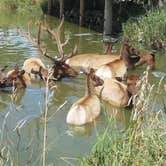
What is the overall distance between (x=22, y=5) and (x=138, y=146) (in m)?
24.1

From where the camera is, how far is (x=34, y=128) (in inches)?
315

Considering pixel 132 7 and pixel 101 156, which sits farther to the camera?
pixel 132 7

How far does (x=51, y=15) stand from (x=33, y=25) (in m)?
3.91

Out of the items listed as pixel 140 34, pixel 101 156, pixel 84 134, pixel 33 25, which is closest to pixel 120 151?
pixel 101 156

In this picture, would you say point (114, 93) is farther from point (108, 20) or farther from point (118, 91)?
point (108, 20)

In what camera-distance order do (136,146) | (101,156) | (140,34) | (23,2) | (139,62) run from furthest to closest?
(23,2) < (140,34) < (139,62) < (101,156) < (136,146)

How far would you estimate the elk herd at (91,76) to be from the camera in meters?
8.34

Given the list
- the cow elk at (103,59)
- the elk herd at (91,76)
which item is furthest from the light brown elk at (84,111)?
the cow elk at (103,59)

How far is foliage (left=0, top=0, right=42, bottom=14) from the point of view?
88.4 feet

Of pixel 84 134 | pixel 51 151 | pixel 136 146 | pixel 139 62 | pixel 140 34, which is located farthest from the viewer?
pixel 140 34

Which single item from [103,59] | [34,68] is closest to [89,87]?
[34,68]

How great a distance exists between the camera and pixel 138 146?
4309mm

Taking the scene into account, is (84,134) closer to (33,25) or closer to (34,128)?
(34,128)

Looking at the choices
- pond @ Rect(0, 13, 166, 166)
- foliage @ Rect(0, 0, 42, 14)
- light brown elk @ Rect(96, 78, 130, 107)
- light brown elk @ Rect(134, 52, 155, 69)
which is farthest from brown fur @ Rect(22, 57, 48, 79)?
foliage @ Rect(0, 0, 42, 14)
